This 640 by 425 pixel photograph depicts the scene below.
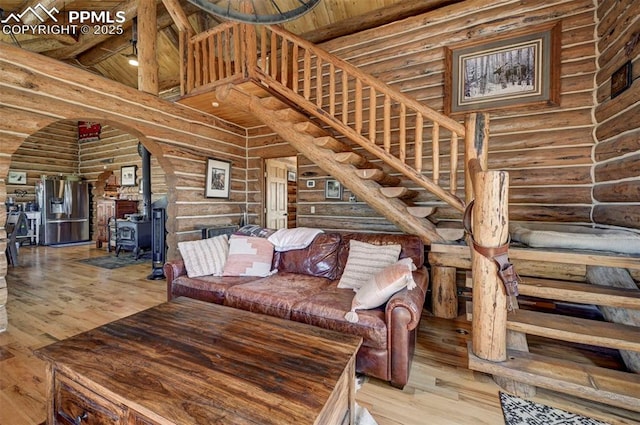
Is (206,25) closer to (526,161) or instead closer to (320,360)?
(526,161)

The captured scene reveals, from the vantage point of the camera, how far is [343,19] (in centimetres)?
452

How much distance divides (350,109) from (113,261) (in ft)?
17.9

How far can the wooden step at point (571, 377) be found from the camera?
163 cm

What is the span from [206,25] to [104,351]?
6.22 metres

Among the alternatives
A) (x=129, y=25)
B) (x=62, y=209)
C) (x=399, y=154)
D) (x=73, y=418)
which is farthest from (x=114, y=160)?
(x=73, y=418)

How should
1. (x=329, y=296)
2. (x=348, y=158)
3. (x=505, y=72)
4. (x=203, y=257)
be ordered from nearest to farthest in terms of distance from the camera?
(x=329, y=296) → (x=203, y=257) → (x=348, y=158) → (x=505, y=72)

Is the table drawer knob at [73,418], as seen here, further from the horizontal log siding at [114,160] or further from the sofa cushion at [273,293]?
the horizontal log siding at [114,160]

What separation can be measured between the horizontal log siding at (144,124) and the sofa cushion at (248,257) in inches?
64.9

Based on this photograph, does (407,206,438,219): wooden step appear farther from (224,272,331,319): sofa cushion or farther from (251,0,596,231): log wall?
(224,272,331,319): sofa cushion

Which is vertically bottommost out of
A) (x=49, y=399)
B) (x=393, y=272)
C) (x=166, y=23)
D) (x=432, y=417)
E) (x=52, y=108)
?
(x=432, y=417)

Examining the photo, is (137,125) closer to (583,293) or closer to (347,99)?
(347,99)

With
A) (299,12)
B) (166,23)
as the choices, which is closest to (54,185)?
(166,23)

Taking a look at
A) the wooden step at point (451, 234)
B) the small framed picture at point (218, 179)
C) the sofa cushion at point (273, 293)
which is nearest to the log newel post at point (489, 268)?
the wooden step at point (451, 234)

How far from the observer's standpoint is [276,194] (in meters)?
6.09
